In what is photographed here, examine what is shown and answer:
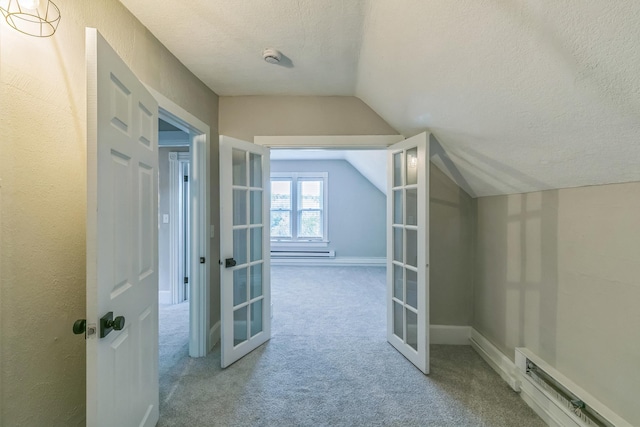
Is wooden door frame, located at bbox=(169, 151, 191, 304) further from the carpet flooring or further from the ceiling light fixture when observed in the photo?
the ceiling light fixture

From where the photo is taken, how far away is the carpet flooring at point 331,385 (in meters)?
1.67

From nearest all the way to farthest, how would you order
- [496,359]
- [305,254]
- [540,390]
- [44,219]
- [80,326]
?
[80,326]
[44,219]
[540,390]
[496,359]
[305,254]

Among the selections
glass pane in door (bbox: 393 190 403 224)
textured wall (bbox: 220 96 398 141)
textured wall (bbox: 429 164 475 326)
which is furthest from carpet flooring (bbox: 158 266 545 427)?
textured wall (bbox: 220 96 398 141)

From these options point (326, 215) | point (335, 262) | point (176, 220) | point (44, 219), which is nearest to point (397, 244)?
point (44, 219)

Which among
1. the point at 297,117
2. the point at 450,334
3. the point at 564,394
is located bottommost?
the point at 450,334

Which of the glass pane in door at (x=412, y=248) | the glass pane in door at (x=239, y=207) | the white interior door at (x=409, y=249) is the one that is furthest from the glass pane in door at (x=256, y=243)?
the glass pane in door at (x=412, y=248)

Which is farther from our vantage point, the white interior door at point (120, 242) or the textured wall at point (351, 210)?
the textured wall at point (351, 210)

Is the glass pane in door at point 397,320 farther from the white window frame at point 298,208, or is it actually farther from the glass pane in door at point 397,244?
the white window frame at point 298,208

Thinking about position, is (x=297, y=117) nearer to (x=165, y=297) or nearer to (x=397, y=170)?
(x=397, y=170)

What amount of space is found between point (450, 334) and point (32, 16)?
3.34 metres

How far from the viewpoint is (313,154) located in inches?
218

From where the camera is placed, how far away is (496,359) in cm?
213

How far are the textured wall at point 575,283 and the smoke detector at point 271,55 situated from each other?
196 centimetres

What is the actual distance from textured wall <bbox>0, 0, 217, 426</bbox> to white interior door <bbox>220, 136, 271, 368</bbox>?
0.95m
